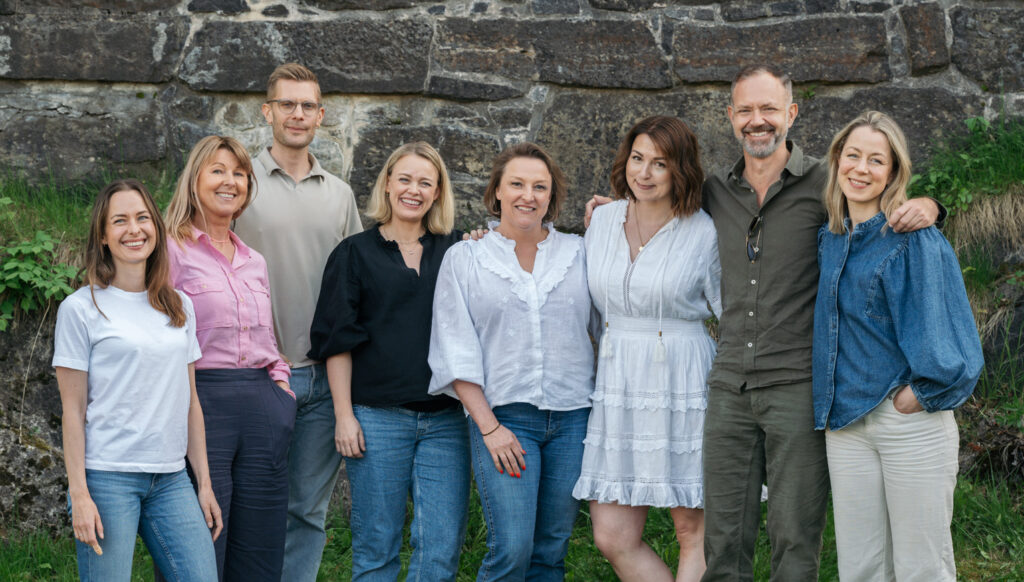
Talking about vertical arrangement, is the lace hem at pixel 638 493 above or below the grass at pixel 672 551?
above

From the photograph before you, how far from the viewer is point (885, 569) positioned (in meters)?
2.98

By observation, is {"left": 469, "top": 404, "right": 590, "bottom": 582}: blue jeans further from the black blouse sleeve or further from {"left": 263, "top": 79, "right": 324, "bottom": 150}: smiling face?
{"left": 263, "top": 79, "right": 324, "bottom": 150}: smiling face

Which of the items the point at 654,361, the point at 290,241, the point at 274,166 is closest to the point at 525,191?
the point at 654,361

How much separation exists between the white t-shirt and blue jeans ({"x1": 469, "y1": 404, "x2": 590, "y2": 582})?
1.01m

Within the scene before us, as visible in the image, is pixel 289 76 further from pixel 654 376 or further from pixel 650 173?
pixel 654 376

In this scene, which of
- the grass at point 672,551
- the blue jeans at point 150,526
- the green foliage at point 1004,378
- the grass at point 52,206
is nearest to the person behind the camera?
the blue jeans at point 150,526

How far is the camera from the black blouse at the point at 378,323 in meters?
3.26

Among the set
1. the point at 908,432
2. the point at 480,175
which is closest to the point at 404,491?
the point at 908,432

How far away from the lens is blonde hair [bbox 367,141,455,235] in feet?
11.3

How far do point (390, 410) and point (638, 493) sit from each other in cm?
87

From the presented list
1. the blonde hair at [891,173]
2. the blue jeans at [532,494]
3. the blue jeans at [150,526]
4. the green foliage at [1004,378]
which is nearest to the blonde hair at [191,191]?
the blue jeans at [150,526]

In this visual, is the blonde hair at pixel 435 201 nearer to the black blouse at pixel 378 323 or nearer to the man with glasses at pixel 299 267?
the black blouse at pixel 378 323

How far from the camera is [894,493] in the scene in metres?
2.88

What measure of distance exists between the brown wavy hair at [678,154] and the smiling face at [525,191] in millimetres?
310
